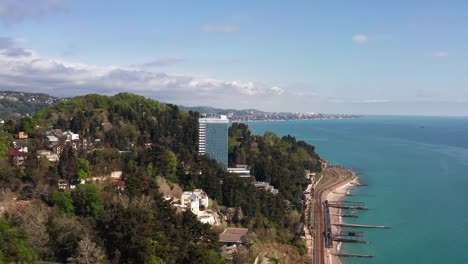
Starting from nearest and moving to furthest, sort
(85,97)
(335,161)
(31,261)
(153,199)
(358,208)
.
Result: (31,261) → (153,199) → (358,208) → (85,97) → (335,161)

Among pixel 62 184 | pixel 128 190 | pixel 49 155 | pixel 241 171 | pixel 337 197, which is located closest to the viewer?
pixel 128 190

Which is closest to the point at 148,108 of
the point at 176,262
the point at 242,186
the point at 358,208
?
the point at 242,186

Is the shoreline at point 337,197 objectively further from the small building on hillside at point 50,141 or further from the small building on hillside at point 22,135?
the small building on hillside at point 22,135

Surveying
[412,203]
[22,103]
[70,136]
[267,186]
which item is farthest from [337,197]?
[22,103]

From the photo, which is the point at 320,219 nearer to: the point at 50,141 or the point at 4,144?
the point at 50,141

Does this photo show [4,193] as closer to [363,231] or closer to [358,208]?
[363,231]

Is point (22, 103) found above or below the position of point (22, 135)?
above
